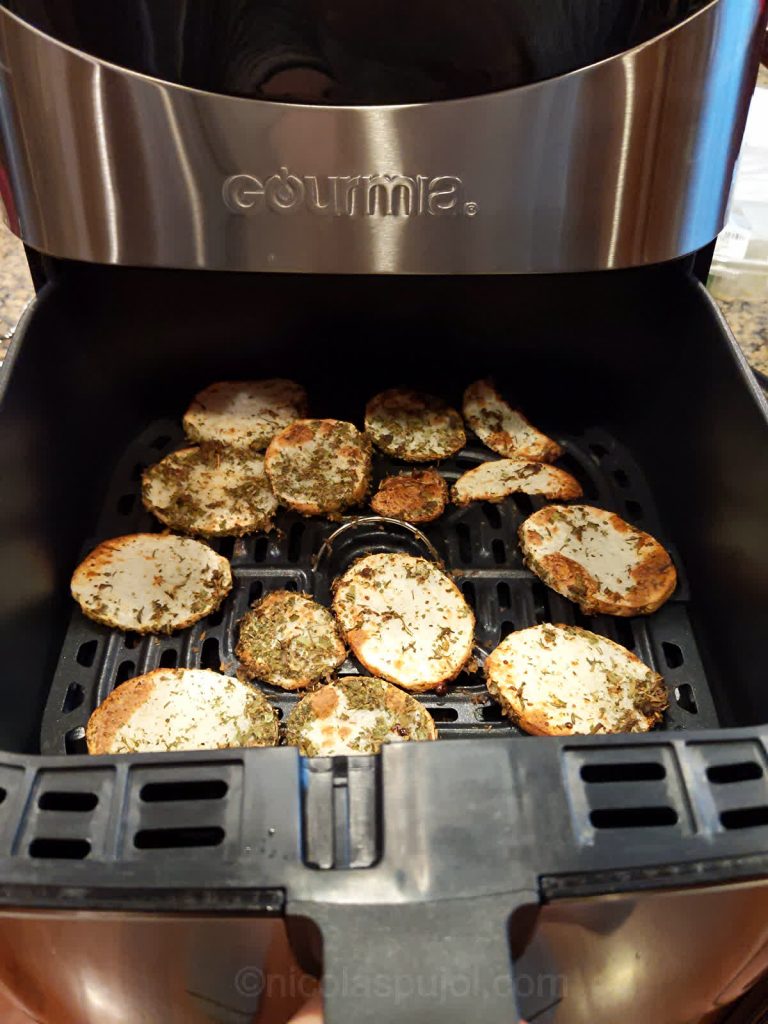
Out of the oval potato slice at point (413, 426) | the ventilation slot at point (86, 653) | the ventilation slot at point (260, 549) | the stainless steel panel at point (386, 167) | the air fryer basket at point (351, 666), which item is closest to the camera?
the air fryer basket at point (351, 666)

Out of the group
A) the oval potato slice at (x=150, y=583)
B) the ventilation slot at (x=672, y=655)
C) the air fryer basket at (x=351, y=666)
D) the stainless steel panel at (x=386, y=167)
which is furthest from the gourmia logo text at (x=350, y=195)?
the ventilation slot at (x=672, y=655)

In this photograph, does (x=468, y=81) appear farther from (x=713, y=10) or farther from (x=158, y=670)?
(x=158, y=670)

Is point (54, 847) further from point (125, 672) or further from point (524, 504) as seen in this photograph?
point (524, 504)

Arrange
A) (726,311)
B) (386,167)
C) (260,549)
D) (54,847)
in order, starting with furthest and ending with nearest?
(726,311)
(260,549)
(386,167)
(54,847)

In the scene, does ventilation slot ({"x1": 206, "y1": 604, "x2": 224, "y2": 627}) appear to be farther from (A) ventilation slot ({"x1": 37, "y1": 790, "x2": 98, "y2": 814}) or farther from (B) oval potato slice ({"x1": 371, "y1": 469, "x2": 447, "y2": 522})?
(A) ventilation slot ({"x1": 37, "y1": 790, "x2": 98, "y2": 814})

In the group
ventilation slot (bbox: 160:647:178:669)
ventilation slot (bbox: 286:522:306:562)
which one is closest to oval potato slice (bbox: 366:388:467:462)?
ventilation slot (bbox: 286:522:306:562)

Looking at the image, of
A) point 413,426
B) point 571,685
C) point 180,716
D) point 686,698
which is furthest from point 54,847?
point 413,426

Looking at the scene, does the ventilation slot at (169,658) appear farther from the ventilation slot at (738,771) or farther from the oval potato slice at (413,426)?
the ventilation slot at (738,771)
